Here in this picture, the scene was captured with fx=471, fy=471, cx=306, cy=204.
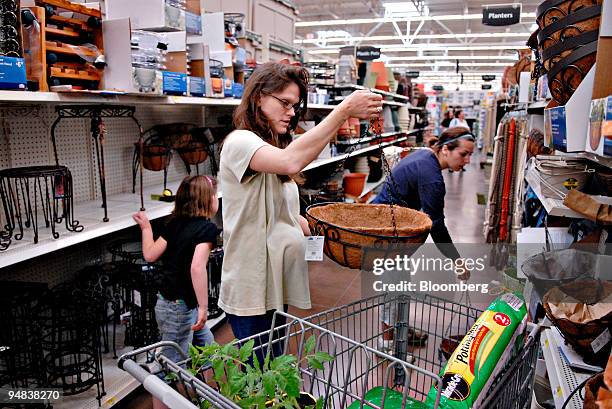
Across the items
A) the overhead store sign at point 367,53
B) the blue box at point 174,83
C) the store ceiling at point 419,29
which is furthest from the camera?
the store ceiling at point 419,29

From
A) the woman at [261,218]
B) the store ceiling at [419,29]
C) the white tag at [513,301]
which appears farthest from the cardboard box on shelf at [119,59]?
the store ceiling at [419,29]

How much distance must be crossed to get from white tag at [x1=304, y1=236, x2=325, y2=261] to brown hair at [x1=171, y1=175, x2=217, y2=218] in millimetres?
1147

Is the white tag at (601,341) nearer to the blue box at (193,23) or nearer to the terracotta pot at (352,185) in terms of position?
the blue box at (193,23)

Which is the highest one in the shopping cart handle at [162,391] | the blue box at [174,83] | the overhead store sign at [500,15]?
the overhead store sign at [500,15]

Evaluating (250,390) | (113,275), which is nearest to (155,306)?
(113,275)

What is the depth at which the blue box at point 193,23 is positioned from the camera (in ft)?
10.6

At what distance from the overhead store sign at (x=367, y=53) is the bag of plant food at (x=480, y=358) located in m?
7.78

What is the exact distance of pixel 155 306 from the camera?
2.80 meters

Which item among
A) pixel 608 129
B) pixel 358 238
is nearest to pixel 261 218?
pixel 358 238

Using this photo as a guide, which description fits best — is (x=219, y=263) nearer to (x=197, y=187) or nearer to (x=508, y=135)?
(x=197, y=187)

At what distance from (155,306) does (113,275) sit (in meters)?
0.31

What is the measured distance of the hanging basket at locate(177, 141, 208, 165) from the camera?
3.62 m

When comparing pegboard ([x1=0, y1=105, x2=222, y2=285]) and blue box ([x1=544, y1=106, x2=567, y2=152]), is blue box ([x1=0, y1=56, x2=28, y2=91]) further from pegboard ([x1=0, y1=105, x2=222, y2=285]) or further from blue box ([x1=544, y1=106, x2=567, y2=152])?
blue box ([x1=544, y1=106, x2=567, y2=152])

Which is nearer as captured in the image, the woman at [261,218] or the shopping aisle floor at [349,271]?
the woman at [261,218]
